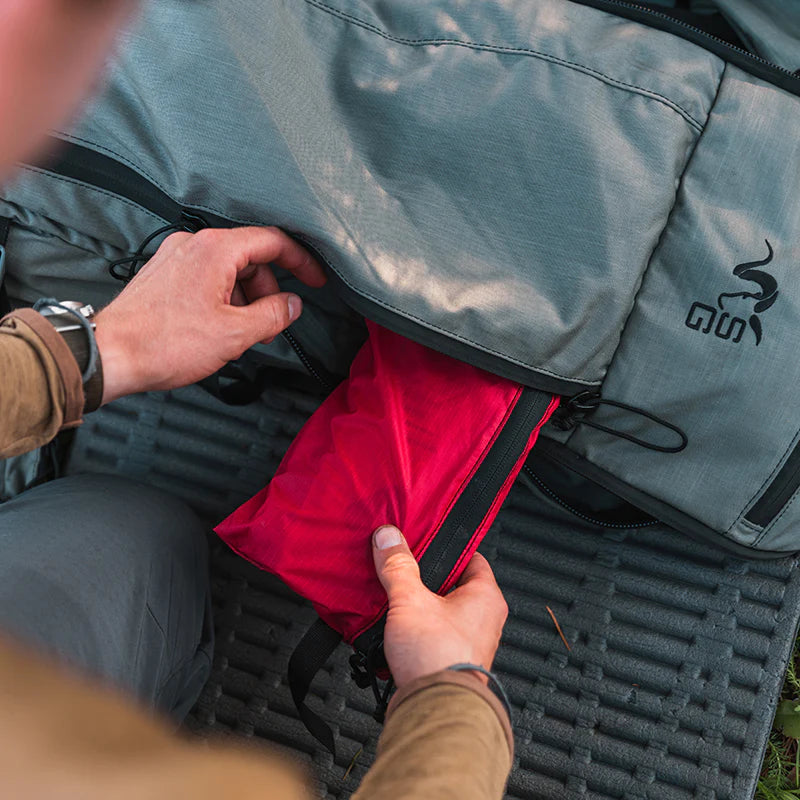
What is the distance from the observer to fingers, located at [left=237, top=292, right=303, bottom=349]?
2.92ft

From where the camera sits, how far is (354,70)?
941mm

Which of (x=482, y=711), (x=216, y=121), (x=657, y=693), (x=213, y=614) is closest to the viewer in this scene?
(x=482, y=711)

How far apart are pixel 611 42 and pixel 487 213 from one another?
281 millimetres

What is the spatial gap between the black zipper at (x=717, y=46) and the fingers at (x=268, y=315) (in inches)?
22.2

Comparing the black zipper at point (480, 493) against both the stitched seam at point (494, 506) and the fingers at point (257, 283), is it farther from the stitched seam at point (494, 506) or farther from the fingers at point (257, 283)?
the fingers at point (257, 283)

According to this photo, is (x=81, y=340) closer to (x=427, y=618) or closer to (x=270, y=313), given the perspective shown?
(x=270, y=313)

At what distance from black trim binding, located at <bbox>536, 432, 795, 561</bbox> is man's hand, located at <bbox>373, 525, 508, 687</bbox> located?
222 millimetres

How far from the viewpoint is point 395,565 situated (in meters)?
0.85

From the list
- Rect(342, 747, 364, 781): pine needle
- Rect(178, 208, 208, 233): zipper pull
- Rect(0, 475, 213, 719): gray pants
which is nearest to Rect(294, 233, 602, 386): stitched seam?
Rect(178, 208, 208, 233): zipper pull

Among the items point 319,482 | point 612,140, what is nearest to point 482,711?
point 319,482

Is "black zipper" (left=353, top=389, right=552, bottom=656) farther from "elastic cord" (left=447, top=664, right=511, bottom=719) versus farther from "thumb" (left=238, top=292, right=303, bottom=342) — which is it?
"thumb" (left=238, top=292, right=303, bottom=342)

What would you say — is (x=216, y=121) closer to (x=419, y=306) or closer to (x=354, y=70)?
(x=354, y=70)

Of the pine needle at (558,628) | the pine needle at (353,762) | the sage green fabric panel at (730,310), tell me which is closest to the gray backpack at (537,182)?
the sage green fabric panel at (730,310)

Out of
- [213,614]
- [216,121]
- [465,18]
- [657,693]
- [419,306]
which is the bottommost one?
[213,614]
